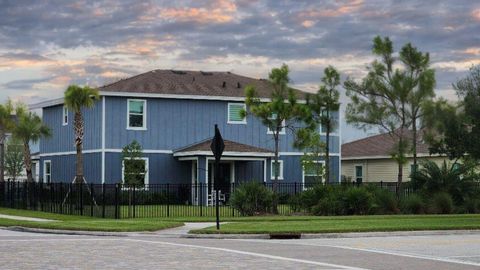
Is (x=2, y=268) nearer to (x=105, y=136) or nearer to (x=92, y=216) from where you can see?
(x=92, y=216)

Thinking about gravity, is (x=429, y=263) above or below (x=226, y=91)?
below

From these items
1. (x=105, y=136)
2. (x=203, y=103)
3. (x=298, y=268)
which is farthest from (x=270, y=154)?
(x=298, y=268)

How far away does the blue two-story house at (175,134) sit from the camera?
4856 centimetres

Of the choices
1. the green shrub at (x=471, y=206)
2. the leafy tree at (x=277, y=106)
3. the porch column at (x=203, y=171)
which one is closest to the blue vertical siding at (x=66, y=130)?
the porch column at (x=203, y=171)

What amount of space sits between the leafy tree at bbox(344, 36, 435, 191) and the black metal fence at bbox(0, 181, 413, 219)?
16.0ft

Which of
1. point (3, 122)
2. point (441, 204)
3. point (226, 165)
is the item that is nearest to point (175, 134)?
point (226, 165)

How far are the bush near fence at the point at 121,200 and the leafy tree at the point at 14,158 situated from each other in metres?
28.7

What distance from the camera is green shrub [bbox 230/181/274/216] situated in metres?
36.7

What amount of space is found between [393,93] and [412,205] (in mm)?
9071

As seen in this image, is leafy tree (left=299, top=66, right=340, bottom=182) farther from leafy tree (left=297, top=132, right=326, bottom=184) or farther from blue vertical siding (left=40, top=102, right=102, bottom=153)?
blue vertical siding (left=40, top=102, right=102, bottom=153)

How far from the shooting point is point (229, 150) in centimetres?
4819

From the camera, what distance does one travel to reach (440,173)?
133 ft

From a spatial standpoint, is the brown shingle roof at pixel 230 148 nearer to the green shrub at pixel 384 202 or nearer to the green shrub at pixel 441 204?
the green shrub at pixel 384 202

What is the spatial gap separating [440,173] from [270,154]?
11279mm
